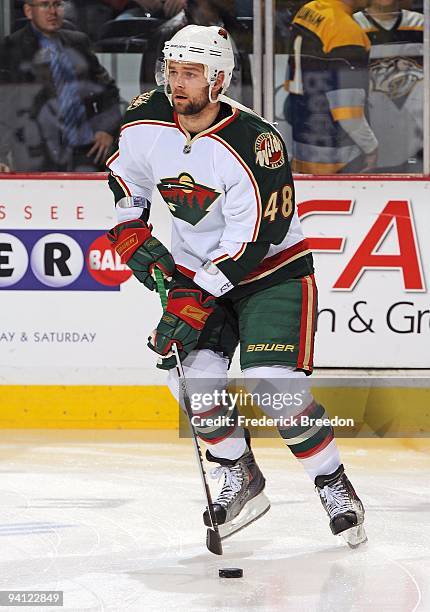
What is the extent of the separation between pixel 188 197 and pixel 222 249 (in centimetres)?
15

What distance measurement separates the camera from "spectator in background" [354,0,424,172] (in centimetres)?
478

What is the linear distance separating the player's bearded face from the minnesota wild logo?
17 centimetres

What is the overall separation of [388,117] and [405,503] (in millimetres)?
1633

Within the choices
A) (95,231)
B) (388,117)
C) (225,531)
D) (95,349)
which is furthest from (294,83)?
(225,531)

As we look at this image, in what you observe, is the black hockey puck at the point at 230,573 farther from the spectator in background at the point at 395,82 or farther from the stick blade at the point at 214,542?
the spectator in background at the point at 395,82

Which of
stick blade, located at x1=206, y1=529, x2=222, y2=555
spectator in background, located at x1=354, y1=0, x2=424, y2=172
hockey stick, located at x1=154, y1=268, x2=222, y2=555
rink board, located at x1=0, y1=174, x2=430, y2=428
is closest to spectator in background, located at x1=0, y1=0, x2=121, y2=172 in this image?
rink board, located at x1=0, y1=174, x2=430, y2=428

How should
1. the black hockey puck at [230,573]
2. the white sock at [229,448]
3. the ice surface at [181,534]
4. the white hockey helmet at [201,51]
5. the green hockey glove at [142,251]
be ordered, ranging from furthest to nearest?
the white sock at [229,448] → the green hockey glove at [142,251] → the white hockey helmet at [201,51] → the black hockey puck at [230,573] → the ice surface at [181,534]

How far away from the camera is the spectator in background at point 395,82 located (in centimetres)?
478

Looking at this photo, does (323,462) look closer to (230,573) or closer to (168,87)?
(230,573)

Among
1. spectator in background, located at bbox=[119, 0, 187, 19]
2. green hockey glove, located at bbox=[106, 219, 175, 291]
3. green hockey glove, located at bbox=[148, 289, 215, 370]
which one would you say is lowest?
green hockey glove, located at bbox=[148, 289, 215, 370]

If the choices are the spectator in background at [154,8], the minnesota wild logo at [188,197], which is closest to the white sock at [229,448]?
the minnesota wild logo at [188,197]

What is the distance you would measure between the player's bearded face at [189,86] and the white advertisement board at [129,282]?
168 centimetres

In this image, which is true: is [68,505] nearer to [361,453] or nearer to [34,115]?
[361,453]

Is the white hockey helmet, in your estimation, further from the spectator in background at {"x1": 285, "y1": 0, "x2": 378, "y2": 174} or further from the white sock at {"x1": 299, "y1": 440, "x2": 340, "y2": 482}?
the spectator in background at {"x1": 285, "y1": 0, "x2": 378, "y2": 174}
